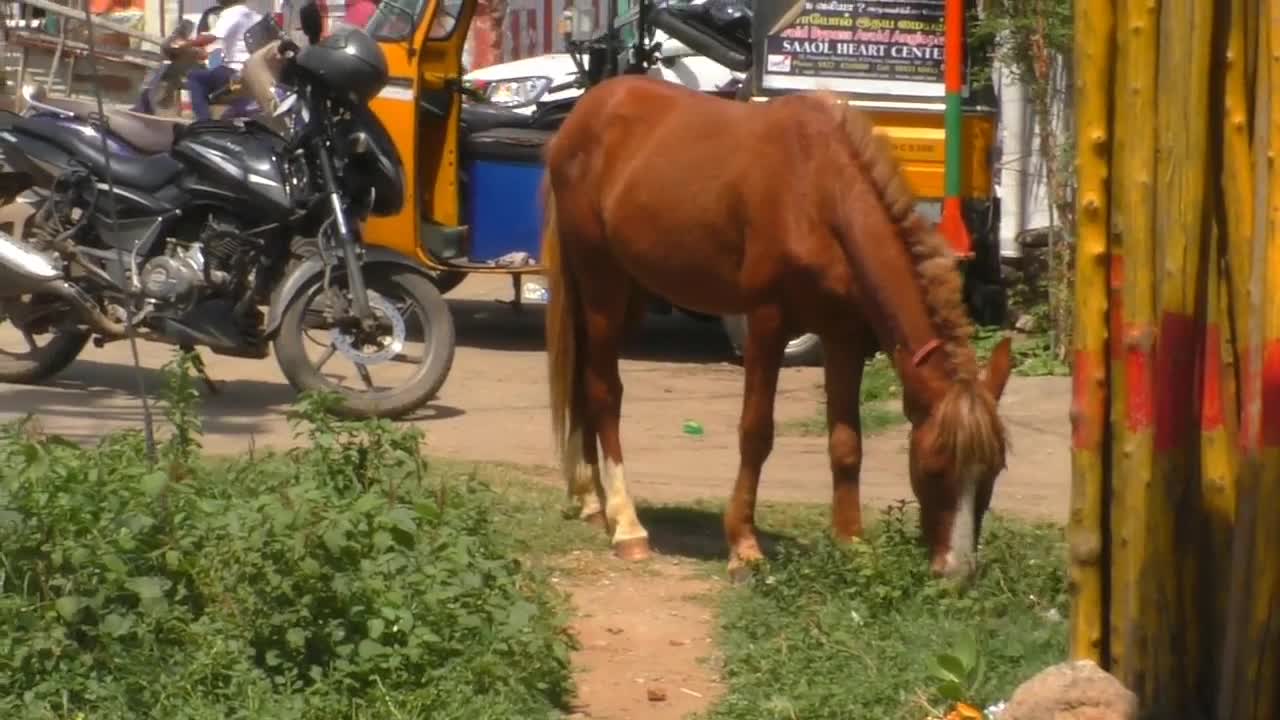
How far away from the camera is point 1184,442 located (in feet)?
15.2

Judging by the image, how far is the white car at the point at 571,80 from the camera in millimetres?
13398

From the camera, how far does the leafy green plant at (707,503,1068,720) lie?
5.22 m

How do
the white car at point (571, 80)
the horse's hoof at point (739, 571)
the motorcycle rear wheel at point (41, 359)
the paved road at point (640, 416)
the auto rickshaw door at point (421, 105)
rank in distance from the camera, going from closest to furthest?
the horse's hoof at point (739, 571) < the paved road at point (640, 416) < the motorcycle rear wheel at point (41, 359) < the auto rickshaw door at point (421, 105) < the white car at point (571, 80)

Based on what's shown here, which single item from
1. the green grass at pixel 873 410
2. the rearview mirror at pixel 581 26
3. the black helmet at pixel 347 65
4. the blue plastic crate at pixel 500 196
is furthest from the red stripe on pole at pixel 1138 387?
the rearview mirror at pixel 581 26

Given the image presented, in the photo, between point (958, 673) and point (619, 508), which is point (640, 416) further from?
point (958, 673)

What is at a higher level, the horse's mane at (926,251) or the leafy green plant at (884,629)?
the horse's mane at (926,251)

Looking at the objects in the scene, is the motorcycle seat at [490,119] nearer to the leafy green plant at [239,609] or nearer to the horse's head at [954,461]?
the horse's head at [954,461]

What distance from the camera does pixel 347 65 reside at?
9531 millimetres

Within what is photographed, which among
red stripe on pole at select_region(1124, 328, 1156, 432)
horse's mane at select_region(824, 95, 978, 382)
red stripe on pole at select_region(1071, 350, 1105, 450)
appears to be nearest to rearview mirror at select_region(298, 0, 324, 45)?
horse's mane at select_region(824, 95, 978, 382)

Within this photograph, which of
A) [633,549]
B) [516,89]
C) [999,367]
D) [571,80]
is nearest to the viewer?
[999,367]

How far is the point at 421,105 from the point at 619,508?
5.04 meters

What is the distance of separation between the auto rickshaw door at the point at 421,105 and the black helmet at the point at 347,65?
75.4 inches

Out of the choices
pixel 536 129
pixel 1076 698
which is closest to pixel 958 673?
pixel 1076 698

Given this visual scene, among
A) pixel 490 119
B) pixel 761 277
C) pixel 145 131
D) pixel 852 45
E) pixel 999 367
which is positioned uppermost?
pixel 852 45
